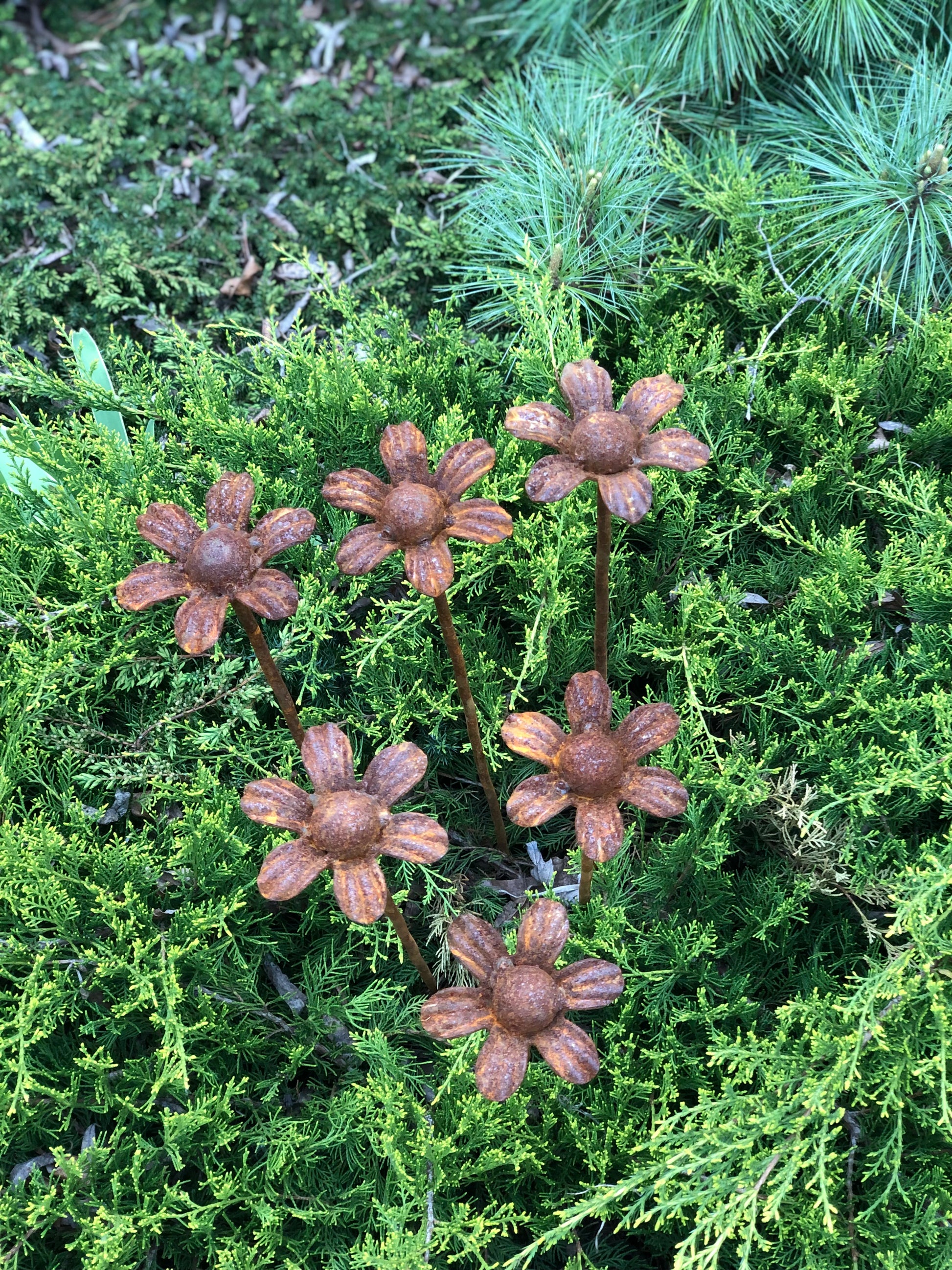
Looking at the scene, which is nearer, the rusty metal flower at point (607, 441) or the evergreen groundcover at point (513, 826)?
the rusty metal flower at point (607, 441)

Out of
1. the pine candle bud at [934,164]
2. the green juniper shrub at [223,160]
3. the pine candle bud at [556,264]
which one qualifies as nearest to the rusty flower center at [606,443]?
the pine candle bud at [556,264]


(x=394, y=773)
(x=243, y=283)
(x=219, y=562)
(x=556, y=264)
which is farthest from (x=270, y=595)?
(x=243, y=283)

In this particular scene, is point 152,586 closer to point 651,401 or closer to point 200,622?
point 200,622

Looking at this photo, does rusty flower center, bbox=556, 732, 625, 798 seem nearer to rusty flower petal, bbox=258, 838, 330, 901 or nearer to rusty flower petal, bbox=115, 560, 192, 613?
rusty flower petal, bbox=258, 838, 330, 901

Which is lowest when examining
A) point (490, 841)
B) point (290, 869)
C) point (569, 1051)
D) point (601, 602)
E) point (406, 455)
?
point (490, 841)

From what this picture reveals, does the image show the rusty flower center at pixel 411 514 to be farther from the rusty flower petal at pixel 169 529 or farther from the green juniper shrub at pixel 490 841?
the green juniper shrub at pixel 490 841
